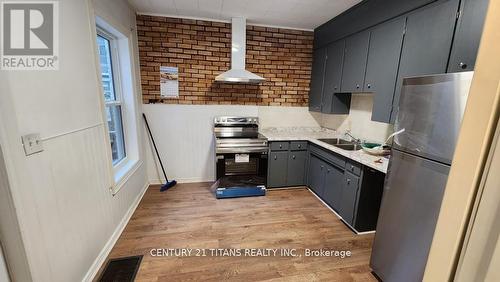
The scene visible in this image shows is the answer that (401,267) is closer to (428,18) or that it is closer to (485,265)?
(485,265)

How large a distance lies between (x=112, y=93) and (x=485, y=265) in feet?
10.8

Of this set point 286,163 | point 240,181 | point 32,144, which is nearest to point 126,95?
point 32,144

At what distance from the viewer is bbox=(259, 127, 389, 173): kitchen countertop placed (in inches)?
84.5

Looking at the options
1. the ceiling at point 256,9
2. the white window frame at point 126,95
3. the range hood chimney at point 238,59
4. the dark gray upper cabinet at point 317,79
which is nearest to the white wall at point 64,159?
the white window frame at point 126,95

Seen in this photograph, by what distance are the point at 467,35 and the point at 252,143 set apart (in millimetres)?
2371

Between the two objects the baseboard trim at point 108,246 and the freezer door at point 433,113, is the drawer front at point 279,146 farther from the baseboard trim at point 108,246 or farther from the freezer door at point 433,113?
the baseboard trim at point 108,246

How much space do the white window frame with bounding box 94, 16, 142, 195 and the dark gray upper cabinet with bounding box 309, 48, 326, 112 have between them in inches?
111

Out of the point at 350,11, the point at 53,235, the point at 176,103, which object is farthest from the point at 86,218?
the point at 350,11

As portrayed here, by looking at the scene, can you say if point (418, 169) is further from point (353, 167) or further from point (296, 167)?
point (296, 167)

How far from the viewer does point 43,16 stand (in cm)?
135

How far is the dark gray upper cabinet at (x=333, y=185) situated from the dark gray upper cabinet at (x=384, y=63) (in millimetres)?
805

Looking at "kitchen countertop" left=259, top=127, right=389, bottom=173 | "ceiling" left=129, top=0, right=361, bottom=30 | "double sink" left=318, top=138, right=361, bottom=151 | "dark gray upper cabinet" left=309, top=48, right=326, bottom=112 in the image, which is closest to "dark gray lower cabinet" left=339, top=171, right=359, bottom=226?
"kitchen countertop" left=259, top=127, right=389, bottom=173

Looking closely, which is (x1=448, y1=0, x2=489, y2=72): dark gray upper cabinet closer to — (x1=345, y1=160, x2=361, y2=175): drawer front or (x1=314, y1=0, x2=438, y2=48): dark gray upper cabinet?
(x1=314, y1=0, x2=438, y2=48): dark gray upper cabinet

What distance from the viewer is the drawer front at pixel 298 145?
10.9ft
